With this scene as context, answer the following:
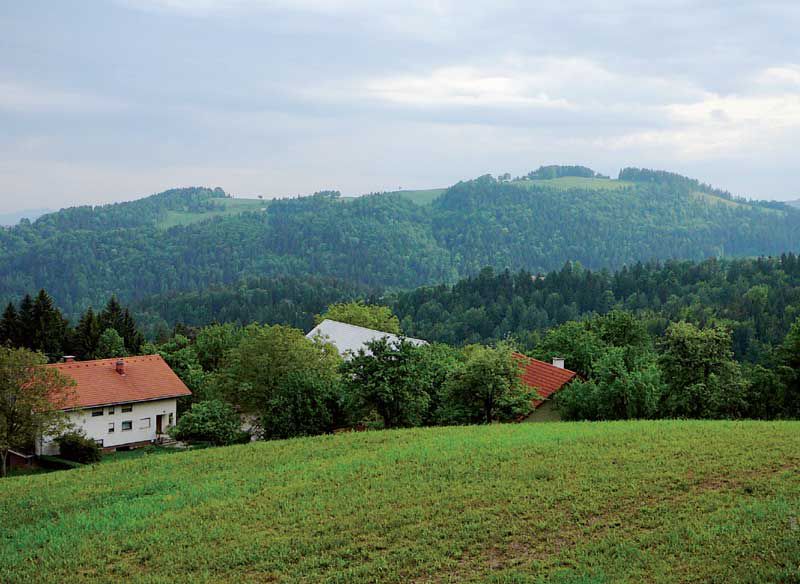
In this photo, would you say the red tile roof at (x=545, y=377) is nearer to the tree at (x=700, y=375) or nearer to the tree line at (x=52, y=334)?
the tree at (x=700, y=375)

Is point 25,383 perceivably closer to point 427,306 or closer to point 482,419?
point 482,419

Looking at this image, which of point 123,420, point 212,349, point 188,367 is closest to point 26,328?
point 212,349

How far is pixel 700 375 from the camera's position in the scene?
26.6 metres

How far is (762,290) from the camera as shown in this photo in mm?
117875

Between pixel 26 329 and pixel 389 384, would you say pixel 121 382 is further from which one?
pixel 26 329

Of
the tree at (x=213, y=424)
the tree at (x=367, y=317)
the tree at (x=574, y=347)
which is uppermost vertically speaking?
the tree at (x=367, y=317)

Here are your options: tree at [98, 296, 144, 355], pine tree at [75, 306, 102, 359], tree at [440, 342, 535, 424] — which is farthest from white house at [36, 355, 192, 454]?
tree at [98, 296, 144, 355]

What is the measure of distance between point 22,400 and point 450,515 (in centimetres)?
2212

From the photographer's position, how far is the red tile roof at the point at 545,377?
1246 inches

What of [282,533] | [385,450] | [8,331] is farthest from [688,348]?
[8,331]

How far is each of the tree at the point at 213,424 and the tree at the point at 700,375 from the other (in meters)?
17.7

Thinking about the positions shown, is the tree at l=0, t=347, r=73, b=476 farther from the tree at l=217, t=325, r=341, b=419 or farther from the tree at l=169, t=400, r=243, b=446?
the tree at l=217, t=325, r=341, b=419

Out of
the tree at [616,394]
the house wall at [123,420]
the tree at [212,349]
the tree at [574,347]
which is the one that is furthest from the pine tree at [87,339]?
the tree at [616,394]

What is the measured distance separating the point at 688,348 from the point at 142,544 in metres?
21.6
